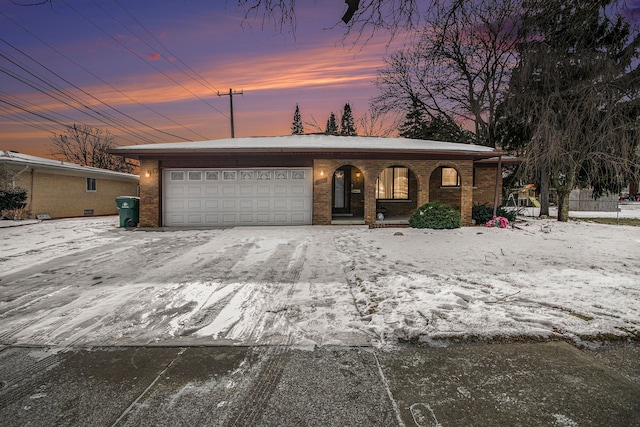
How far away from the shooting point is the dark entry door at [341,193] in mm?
15648

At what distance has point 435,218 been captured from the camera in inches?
429

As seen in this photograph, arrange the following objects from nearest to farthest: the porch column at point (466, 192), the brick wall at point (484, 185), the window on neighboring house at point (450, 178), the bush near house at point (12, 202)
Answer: the porch column at point (466, 192) → the bush near house at point (12, 202) → the window on neighboring house at point (450, 178) → the brick wall at point (484, 185)

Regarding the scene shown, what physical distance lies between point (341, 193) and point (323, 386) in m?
13.9

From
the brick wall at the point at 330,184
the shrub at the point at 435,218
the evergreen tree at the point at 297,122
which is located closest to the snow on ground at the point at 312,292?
the shrub at the point at 435,218

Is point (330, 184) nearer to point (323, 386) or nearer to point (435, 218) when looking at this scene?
point (435, 218)

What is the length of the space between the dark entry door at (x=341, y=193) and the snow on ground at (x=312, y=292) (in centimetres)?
771

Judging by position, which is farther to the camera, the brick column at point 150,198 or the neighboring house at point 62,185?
the neighboring house at point 62,185

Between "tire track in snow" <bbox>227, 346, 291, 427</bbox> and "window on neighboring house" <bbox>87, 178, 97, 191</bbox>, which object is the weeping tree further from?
"window on neighboring house" <bbox>87, 178, 97, 191</bbox>

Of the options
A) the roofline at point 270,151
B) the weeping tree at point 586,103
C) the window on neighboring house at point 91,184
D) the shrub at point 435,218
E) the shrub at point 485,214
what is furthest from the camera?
the window on neighboring house at point 91,184

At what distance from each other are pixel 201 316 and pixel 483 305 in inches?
130

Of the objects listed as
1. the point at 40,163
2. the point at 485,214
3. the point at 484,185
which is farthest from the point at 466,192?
the point at 40,163

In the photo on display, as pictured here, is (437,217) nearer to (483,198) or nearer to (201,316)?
(483,198)

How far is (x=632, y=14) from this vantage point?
13.8ft

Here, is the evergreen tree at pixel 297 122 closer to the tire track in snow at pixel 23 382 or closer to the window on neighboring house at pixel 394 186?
the window on neighboring house at pixel 394 186
